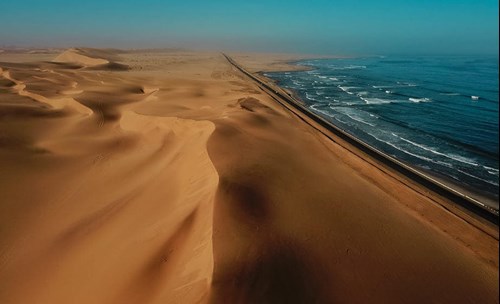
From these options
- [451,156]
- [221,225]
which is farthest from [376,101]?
[221,225]

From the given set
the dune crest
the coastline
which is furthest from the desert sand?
the dune crest

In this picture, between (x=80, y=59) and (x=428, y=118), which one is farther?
(x=80, y=59)

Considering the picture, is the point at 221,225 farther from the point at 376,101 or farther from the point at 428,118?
the point at 376,101

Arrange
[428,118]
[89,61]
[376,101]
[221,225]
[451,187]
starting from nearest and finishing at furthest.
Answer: [221,225]
[451,187]
[428,118]
[376,101]
[89,61]

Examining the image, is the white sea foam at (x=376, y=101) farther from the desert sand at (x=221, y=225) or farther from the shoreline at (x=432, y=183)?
the desert sand at (x=221, y=225)

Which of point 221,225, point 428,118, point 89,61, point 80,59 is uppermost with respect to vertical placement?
point 221,225

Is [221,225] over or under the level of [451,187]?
over

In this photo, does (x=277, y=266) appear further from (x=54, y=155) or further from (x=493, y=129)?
(x=493, y=129)

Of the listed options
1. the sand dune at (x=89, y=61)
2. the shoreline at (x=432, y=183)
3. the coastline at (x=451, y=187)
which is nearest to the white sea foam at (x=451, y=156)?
the coastline at (x=451, y=187)
